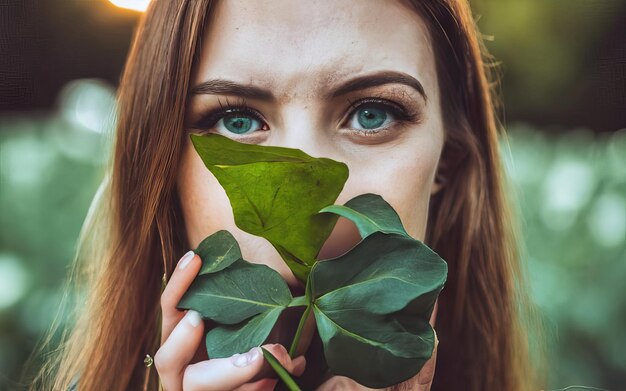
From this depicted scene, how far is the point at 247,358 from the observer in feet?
A: 2.00

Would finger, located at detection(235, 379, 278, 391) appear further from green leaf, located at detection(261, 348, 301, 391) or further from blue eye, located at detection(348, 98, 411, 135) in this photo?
blue eye, located at detection(348, 98, 411, 135)

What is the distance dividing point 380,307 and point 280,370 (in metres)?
0.11

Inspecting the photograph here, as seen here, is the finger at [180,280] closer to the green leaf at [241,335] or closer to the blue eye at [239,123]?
the green leaf at [241,335]

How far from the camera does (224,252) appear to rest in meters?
0.67

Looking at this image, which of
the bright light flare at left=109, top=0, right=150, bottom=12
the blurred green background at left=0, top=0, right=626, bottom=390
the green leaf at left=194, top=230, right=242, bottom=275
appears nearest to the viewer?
the green leaf at left=194, top=230, right=242, bottom=275

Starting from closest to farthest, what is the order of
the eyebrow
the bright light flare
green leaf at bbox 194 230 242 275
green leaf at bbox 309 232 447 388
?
green leaf at bbox 309 232 447 388 → green leaf at bbox 194 230 242 275 → the eyebrow → the bright light flare

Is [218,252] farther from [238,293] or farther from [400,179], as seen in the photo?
[400,179]

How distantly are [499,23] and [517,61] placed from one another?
0.61ft

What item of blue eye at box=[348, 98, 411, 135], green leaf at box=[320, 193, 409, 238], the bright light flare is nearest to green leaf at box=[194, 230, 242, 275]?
green leaf at box=[320, 193, 409, 238]

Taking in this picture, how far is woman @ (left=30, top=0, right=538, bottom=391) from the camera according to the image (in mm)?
749

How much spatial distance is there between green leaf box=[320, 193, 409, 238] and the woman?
3.9 inches

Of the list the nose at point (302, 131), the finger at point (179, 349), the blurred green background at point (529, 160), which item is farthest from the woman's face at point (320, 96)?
the blurred green background at point (529, 160)

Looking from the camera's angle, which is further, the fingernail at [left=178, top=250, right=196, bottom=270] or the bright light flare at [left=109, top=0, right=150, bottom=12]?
the bright light flare at [left=109, top=0, right=150, bottom=12]

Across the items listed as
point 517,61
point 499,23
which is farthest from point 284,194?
point 517,61
